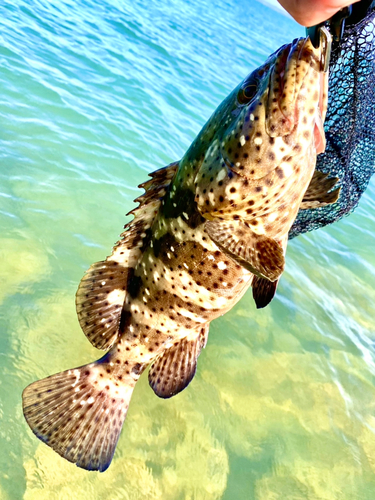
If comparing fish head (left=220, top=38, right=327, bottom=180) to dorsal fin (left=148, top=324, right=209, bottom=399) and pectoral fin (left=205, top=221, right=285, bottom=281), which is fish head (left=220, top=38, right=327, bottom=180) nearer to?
pectoral fin (left=205, top=221, right=285, bottom=281)

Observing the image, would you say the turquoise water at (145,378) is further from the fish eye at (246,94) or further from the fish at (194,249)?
the fish eye at (246,94)

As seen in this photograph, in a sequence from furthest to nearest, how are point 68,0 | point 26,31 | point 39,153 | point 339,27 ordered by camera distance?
point 68,0
point 26,31
point 39,153
point 339,27

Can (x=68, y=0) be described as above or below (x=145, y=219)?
below

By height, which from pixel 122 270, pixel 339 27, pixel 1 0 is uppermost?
pixel 339 27

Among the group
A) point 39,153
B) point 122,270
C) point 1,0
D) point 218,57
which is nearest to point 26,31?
point 1,0

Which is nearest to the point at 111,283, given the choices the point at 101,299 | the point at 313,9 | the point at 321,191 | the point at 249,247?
the point at 101,299

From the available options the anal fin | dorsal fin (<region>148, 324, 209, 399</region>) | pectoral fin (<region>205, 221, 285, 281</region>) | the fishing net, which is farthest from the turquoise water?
pectoral fin (<region>205, 221, 285, 281</region>)

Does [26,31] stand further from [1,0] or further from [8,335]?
[8,335]

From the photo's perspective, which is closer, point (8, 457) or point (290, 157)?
point (290, 157)
